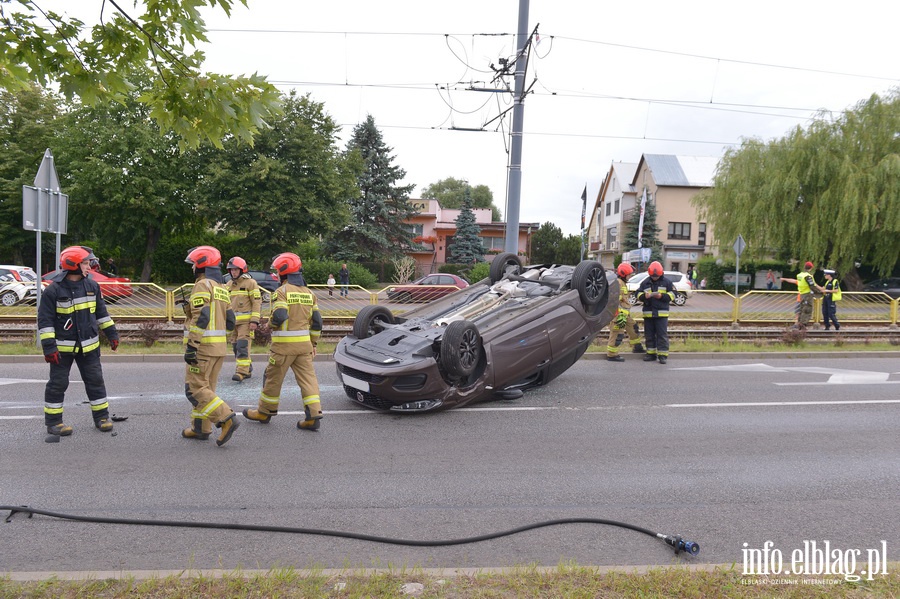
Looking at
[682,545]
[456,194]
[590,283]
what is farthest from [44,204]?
[456,194]

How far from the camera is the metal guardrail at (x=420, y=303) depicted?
12.6m

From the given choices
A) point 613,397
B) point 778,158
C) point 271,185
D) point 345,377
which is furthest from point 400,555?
point 778,158

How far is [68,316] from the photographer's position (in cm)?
587

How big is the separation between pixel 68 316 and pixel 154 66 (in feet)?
9.69

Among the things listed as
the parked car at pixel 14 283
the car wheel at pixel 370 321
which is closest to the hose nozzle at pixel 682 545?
the car wheel at pixel 370 321

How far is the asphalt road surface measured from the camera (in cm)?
379

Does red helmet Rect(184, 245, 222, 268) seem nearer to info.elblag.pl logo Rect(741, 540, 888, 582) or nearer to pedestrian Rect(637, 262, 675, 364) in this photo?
info.elblag.pl logo Rect(741, 540, 888, 582)

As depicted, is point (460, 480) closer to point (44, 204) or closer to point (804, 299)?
point (44, 204)

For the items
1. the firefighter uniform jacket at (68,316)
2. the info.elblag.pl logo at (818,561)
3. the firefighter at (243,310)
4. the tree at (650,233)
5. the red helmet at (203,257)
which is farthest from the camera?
the tree at (650,233)

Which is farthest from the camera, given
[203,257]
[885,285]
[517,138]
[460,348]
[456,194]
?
[456,194]

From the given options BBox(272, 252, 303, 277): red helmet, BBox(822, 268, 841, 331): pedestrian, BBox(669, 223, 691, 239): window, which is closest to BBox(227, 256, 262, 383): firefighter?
BBox(272, 252, 303, 277): red helmet

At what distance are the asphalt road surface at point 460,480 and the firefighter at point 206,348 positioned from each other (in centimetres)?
23

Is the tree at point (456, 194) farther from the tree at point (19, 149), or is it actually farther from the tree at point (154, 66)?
the tree at point (154, 66)

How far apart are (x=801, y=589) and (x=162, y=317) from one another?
40.9ft
